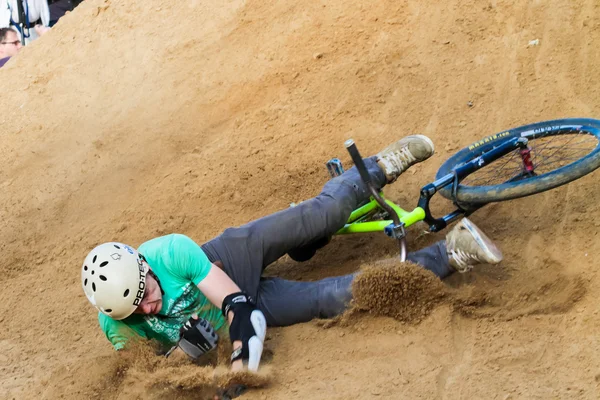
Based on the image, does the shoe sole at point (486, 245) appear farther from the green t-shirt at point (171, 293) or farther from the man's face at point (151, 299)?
the man's face at point (151, 299)

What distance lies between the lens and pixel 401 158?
4.68 metres

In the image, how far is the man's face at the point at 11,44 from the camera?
35.3ft

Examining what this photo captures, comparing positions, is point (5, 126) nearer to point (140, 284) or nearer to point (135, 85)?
point (135, 85)


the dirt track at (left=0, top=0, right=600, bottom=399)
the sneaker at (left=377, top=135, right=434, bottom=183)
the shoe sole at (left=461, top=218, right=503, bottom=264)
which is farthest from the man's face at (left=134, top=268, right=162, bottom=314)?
the shoe sole at (left=461, top=218, right=503, bottom=264)

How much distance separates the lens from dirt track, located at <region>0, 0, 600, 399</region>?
3.79 metres

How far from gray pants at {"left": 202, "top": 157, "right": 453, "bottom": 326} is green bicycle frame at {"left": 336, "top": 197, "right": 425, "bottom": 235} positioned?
0.61ft

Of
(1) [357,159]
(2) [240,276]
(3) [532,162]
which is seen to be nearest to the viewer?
(1) [357,159]

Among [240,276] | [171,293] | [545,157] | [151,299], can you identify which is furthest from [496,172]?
[151,299]

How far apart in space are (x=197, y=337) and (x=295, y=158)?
269cm

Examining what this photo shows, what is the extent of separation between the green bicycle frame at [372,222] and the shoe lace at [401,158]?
0.28 metres

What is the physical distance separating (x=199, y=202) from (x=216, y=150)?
Answer: 2.36ft

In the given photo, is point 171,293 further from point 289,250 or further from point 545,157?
point 545,157

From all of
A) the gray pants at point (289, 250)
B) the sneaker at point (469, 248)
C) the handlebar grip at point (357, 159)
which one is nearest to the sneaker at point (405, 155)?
the gray pants at point (289, 250)

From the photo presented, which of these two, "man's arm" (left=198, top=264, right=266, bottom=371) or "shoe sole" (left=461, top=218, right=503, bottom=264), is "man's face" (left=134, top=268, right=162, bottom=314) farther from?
"shoe sole" (left=461, top=218, right=503, bottom=264)
